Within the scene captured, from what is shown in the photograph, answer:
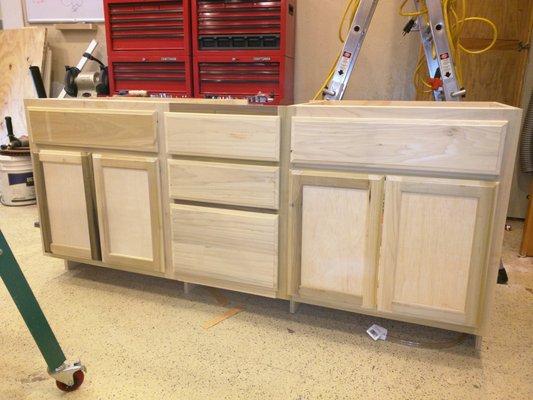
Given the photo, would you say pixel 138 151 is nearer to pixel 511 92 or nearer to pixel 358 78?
pixel 358 78

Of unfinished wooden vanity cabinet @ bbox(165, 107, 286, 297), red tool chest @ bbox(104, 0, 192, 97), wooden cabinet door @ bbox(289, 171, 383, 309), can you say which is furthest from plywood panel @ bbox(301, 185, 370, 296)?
red tool chest @ bbox(104, 0, 192, 97)

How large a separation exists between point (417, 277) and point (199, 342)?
30.3 inches

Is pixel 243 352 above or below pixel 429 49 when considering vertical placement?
below

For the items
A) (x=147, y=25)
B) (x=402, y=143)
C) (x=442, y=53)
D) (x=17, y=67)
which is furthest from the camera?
(x=17, y=67)

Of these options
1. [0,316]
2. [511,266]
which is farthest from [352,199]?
[0,316]

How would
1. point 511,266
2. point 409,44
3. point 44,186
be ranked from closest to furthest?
point 44,186 → point 511,266 → point 409,44

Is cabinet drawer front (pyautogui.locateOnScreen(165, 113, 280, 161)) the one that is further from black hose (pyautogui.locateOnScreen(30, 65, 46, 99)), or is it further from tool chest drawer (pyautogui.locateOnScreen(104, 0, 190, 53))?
black hose (pyautogui.locateOnScreen(30, 65, 46, 99))

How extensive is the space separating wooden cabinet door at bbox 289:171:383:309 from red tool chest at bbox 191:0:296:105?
99 cm

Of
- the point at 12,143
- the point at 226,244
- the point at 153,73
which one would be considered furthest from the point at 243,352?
the point at 12,143

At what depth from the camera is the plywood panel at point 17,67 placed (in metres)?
3.14

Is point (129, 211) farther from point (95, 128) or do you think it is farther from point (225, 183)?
point (225, 183)

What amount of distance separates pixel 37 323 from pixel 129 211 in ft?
2.07

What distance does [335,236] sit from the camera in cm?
136

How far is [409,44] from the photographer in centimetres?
244
